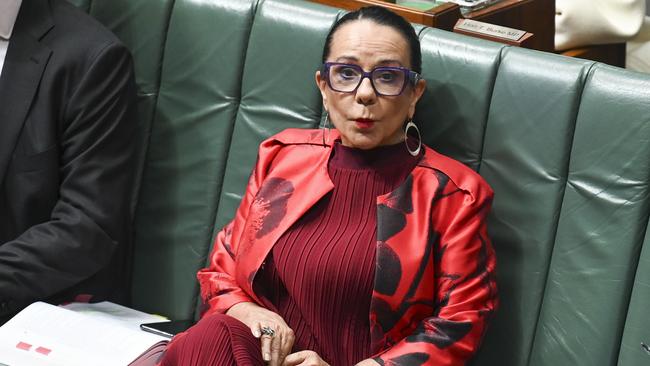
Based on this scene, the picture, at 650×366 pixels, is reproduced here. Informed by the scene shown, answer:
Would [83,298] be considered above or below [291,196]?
below

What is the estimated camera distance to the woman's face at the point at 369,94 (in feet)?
7.31

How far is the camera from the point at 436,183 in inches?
87.8

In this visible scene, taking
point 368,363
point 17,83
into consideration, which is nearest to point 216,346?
point 368,363

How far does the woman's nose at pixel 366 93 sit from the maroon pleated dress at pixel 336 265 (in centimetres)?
12

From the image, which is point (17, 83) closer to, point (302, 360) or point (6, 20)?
point (6, 20)

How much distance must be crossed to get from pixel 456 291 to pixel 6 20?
1.18 m

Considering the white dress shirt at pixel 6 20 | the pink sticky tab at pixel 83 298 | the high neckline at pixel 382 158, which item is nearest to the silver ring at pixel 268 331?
the high neckline at pixel 382 158

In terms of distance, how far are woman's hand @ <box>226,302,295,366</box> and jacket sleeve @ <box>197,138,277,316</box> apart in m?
0.06

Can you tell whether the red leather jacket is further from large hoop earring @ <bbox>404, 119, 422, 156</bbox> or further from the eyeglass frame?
the eyeglass frame

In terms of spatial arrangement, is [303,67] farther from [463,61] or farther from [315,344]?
[315,344]

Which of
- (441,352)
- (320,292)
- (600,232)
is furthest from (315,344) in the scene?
(600,232)

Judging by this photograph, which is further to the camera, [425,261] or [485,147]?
[485,147]

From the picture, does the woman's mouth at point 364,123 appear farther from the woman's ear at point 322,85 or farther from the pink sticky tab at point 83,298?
the pink sticky tab at point 83,298

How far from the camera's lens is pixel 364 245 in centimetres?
221
